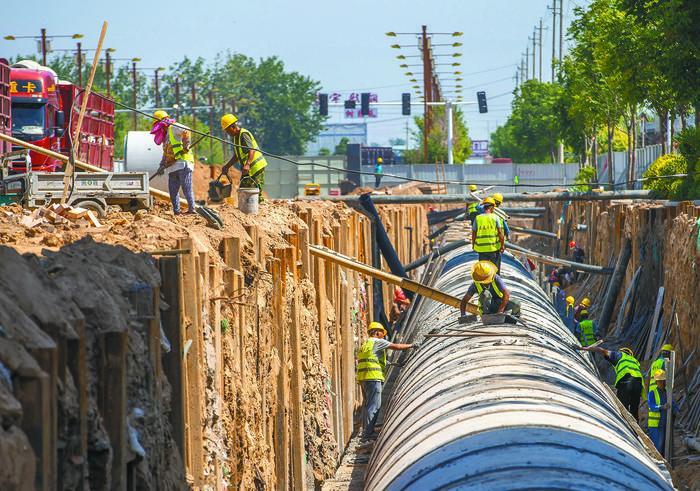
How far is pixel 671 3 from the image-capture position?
83.1 ft

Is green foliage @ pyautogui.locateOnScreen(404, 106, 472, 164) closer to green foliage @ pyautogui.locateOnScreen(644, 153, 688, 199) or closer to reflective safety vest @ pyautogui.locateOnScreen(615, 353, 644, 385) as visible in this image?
green foliage @ pyautogui.locateOnScreen(644, 153, 688, 199)

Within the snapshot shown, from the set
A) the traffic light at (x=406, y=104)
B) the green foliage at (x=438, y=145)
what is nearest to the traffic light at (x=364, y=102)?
the traffic light at (x=406, y=104)

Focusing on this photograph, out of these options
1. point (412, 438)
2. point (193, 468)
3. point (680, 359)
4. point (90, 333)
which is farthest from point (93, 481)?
point (680, 359)

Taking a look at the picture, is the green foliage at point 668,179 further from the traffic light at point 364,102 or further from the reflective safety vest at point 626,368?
the traffic light at point 364,102

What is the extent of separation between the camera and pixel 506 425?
880 centimetres

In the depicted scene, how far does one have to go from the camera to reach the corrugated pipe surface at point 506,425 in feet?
26.5

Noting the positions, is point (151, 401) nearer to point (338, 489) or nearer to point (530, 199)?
point (338, 489)

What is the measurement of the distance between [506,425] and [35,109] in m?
19.5

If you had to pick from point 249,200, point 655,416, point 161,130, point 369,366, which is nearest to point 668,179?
point 655,416

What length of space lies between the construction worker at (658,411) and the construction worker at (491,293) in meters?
3.63

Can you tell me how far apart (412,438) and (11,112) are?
18037 mm

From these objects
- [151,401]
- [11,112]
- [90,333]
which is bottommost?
[151,401]

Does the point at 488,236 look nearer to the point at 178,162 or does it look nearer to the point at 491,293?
the point at 491,293

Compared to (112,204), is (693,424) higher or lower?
lower
